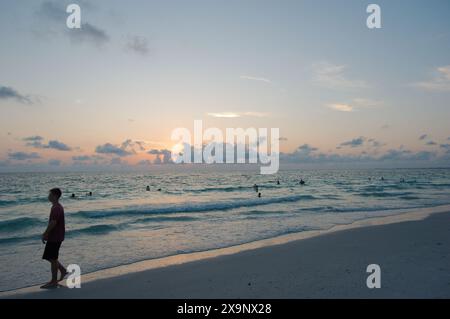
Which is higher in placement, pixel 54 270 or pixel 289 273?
pixel 54 270

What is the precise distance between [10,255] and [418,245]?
50.4 ft

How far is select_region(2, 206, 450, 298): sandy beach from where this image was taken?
304 inches

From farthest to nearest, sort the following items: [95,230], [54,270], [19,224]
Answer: [19,224] → [95,230] → [54,270]

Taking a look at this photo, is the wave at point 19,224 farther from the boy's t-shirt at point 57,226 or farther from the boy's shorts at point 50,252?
the boy's t-shirt at point 57,226

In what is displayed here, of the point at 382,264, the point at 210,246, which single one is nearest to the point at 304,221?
the point at 210,246

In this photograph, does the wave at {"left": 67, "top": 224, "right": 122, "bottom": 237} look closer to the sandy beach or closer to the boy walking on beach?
the sandy beach

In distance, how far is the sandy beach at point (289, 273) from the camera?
25.3 feet

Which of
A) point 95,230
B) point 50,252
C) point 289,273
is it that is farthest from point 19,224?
point 289,273

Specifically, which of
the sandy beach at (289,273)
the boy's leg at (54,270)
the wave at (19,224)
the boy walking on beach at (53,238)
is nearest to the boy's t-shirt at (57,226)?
the boy walking on beach at (53,238)

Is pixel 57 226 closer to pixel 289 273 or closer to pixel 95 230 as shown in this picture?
pixel 289 273

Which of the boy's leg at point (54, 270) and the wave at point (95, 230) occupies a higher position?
the boy's leg at point (54, 270)

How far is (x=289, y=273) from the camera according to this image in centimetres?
930

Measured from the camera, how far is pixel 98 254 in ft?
43.3
